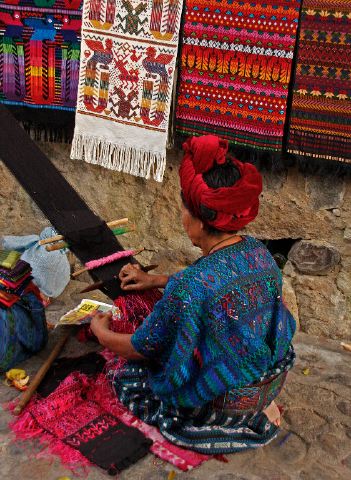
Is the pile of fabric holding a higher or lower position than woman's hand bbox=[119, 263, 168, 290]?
lower

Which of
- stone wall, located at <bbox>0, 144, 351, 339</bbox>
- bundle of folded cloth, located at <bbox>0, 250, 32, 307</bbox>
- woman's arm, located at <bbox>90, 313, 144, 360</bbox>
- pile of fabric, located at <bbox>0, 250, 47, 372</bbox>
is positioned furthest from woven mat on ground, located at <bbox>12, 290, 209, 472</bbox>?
stone wall, located at <bbox>0, 144, 351, 339</bbox>

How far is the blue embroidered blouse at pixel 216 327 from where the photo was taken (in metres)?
2.33

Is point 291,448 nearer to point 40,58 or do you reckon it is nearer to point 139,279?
point 139,279

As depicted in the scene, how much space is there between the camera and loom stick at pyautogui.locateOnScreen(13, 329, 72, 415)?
9.18ft

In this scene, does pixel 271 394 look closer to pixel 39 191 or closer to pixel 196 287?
pixel 196 287

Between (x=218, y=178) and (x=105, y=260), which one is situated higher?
(x=218, y=178)

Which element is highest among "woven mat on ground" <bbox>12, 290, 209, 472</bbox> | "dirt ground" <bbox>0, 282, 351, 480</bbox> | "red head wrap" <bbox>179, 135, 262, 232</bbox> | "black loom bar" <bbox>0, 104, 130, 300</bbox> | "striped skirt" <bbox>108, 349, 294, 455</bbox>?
"red head wrap" <bbox>179, 135, 262, 232</bbox>

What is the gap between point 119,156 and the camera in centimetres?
396

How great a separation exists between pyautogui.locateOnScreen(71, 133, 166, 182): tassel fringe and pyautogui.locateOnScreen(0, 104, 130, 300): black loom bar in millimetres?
746

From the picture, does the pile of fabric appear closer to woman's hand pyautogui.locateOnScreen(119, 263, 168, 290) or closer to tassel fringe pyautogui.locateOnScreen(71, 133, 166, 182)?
woman's hand pyautogui.locateOnScreen(119, 263, 168, 290)

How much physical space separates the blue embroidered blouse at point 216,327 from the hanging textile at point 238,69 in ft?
4.41

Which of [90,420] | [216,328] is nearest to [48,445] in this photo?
[90,420]

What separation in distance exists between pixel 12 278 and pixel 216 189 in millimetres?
1421

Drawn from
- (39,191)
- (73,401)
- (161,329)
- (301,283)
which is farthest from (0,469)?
(301,283)
